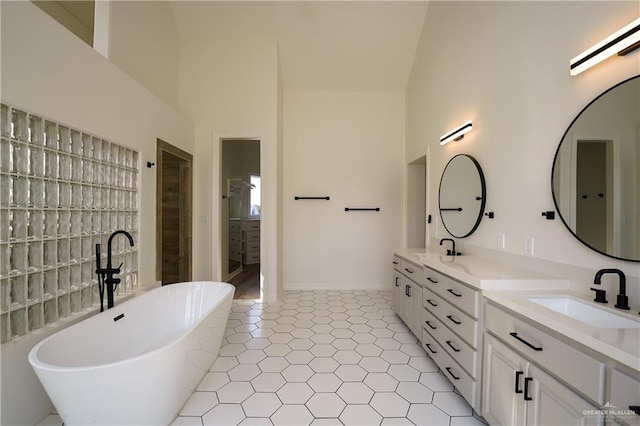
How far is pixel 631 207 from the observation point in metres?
1.26

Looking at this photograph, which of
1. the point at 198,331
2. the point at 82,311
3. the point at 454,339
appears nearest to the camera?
the point at 198,331

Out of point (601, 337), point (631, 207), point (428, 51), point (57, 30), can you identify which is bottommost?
point (601, 337)

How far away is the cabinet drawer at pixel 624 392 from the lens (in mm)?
854

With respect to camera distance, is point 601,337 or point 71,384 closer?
point 601,337

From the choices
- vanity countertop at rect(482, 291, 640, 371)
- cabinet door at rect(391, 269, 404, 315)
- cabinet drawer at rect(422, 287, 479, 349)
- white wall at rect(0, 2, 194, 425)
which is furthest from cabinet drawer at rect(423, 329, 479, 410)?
white wall at rect(0, 2, 194, 425)

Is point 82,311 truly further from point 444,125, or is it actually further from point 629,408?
point 444,125

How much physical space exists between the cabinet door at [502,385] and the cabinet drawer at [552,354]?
63 mm

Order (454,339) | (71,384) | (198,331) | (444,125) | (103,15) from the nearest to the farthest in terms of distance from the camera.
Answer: (71,384) → (198,331) → (454,339) → (103,15) → (444,125)

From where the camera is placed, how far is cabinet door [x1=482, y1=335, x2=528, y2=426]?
1290 millimetres

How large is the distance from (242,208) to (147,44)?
12.9 feet

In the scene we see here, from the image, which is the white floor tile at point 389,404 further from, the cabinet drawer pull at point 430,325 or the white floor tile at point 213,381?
the white floor tile at point 213,381

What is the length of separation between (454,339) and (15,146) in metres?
2.91

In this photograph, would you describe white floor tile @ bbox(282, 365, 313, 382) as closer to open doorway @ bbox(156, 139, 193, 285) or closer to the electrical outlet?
the electrical outlet

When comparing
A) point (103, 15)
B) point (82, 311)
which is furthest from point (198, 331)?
point (103, 15)
